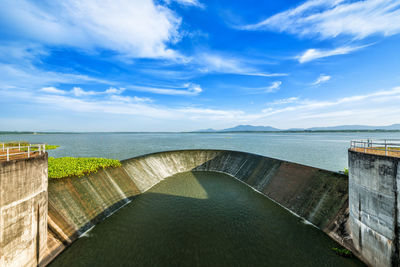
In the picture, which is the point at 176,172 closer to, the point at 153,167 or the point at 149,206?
the point at 153,167

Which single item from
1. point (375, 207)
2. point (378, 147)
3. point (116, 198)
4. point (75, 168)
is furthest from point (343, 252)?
point (75, 168)

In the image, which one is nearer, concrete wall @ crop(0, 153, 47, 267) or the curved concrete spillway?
concrete wall @ crop(0, 153, 47, 267)

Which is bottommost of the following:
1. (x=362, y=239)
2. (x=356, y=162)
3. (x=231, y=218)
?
(x=231, y=218)

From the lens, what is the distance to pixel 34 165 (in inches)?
404

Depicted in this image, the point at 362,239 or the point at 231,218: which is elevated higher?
the point at 362,239

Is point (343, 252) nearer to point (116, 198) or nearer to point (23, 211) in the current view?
point (23, 211)

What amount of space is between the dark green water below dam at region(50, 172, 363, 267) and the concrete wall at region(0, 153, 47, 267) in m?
Answer: 2.34

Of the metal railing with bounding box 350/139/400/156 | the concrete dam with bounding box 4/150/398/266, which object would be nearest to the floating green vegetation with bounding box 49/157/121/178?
the concrete dam with bounding box 4/150/398/266

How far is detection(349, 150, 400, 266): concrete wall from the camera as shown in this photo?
9.48m

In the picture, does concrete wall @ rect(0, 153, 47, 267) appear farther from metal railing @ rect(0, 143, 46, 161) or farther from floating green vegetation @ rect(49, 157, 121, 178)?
floating green vegetation @ rect(49, 157, 121, 178)

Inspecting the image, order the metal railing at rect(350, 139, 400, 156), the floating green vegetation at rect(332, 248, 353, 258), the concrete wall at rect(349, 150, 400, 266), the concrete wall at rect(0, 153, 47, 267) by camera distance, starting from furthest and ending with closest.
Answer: the floating green vegetation at rect(332, 248, 353, 258) → the metal railing at rect(350, 139, 400, 156) → the concrete wall at rect(349, 150, 400, 266) → the concrete wall at rect(0, 153, 47, 267)

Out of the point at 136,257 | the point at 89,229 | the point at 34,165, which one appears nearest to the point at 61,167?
the point at 89,229

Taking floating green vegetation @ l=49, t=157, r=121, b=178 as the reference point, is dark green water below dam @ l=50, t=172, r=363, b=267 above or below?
below

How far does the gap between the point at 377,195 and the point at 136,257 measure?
15.9 meters
